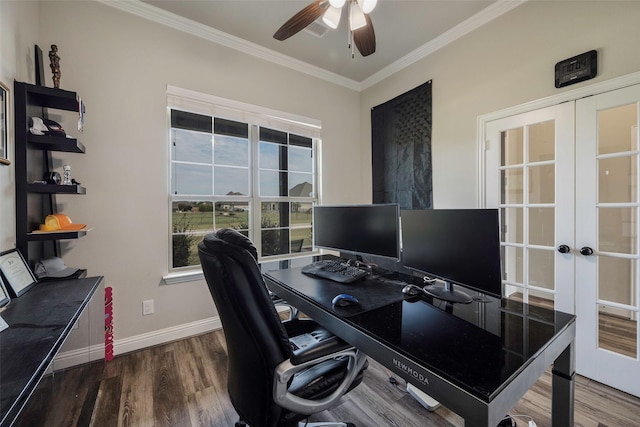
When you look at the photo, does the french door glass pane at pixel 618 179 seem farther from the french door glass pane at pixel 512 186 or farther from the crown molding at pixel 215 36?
the crown molding at pixel 215 36

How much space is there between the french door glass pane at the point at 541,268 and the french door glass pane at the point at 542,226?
0.26 feet

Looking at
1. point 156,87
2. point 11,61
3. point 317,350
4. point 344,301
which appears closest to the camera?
point 317,350

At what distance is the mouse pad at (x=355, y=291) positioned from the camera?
127 centimetres

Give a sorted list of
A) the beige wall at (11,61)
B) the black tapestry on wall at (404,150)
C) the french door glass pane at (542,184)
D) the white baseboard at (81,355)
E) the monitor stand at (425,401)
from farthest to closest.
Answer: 1. the black tapestry on wall at (404,150)
2. the french door glass pane at (542,184)
3. the white baseboard at (81,355)
4. the monitor stand at (425,401)
5. the beige wall at (11,61)

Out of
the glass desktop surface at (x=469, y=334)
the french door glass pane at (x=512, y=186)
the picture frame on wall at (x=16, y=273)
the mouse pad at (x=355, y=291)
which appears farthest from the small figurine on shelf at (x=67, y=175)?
the french door glass pane at (x=512, y=186)

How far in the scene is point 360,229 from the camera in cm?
190

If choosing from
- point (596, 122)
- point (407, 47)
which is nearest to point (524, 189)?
point (596, 122)

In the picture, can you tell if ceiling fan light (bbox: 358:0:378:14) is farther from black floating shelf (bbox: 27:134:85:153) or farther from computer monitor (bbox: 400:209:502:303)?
black floating shelf (bbox: 27:134:85:153)

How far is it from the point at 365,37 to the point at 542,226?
2037mm

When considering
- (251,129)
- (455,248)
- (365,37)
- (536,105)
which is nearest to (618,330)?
(455,248)

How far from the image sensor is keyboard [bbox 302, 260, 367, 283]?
1683mm

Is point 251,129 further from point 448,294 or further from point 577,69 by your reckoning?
point 577,69

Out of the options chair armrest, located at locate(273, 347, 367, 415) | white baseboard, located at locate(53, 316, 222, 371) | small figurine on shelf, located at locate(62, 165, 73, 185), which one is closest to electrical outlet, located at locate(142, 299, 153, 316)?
white baseboard, located at locate(53, 316, 222, 371)

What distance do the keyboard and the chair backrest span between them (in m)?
0.76
